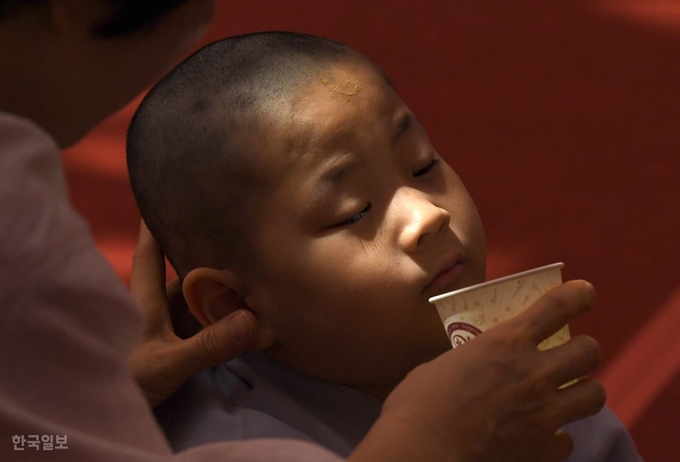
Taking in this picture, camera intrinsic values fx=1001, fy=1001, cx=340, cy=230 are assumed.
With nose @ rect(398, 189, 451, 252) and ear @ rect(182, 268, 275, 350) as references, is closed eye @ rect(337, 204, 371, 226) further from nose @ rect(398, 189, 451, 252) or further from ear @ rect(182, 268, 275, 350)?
ear @ rect(182, 268, 275, 350)

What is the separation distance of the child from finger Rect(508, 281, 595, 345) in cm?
16

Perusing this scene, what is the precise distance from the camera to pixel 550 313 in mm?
916

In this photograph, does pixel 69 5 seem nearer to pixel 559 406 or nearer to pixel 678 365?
pixel 559 406

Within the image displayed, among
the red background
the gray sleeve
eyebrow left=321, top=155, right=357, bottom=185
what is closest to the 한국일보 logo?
eyebrow left=321, top=155, right=357, bottom=185

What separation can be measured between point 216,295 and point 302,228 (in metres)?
0.15

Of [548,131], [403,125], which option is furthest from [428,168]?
[548,131]

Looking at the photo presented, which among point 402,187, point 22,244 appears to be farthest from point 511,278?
point 22,244

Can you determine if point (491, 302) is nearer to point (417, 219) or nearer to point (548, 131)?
point (417, 219)

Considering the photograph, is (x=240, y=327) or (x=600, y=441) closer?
(x=240, y=327)

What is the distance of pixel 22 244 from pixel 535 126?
1259 mm

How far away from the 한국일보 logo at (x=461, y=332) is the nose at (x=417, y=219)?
5.0 inches

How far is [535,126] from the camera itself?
177 centimetres

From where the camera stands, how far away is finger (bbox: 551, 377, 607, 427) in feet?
3.02

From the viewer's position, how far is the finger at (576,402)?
921 millimetres
